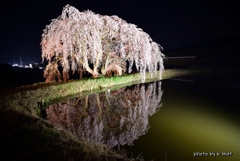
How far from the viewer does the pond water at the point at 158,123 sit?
514 centimetres

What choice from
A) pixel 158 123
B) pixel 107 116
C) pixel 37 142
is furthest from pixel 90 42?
pixel 37 142

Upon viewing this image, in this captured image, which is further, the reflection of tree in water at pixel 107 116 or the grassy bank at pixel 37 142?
the reflection of tree in water at pixel 107 116

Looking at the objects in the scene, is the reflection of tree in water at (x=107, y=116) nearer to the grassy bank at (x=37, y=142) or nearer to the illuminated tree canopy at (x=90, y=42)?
the grassy bank at (x=37, y=142)

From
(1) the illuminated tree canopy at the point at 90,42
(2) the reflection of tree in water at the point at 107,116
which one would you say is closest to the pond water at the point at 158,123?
(2) the reflection of tree in water at the point at 107,116

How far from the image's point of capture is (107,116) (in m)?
7.68

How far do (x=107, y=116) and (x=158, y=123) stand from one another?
238 centimetres

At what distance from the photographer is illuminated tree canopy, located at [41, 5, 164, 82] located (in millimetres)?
11461

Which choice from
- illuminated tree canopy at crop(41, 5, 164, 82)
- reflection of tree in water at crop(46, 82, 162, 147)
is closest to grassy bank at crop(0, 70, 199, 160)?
reflection of tree in water at crop(46, 82, 162, 147)

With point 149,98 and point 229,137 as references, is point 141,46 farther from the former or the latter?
point 229,137

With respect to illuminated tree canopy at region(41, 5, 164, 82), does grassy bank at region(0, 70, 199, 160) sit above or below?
below

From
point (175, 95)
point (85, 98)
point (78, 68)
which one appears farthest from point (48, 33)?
point (175, 95)

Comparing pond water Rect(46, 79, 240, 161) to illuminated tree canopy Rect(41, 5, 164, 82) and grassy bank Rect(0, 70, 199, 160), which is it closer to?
grassy bank Rect(0, 70, 199, 160)

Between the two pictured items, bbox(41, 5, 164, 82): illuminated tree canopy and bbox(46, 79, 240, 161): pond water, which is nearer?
bbox(46, 79, 240, 161): pond water

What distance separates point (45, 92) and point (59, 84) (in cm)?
121
